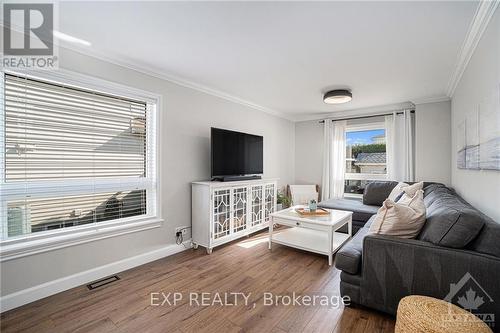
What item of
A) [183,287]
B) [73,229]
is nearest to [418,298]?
[183,287]

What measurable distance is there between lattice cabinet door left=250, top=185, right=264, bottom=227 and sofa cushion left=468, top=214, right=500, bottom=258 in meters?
2.61

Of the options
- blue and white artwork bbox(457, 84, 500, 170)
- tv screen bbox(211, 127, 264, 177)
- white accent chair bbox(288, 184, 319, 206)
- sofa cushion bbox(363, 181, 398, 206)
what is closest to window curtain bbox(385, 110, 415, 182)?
sofa cushion bbox(363, 181, 398, 206)

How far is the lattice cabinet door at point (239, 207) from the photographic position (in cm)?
333

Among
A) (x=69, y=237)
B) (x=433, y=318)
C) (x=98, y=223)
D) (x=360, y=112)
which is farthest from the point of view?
(x=360, y=112)

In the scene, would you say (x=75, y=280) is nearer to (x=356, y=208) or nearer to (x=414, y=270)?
(x=414, y=270)

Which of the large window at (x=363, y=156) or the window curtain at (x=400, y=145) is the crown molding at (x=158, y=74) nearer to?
the large window at (x=363, y=156)

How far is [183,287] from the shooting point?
2197mm

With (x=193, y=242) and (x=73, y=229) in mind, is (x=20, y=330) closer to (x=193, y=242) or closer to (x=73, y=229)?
(x=73, y=229)

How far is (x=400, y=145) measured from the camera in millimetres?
4191

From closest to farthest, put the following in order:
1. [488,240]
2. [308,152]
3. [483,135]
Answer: [488,240], [483,135], [308,152]

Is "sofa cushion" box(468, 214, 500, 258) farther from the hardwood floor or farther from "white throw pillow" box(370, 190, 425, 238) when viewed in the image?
the hardwood floor

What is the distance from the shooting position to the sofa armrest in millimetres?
1415

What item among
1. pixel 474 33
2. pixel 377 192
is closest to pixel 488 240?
pixel 474 33

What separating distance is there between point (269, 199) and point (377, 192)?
1918 millimetres
